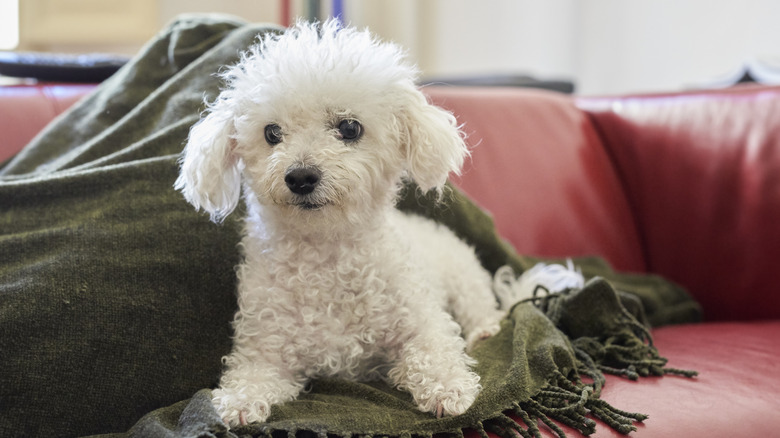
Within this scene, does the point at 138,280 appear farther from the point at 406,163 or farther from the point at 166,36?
the point at 166,36

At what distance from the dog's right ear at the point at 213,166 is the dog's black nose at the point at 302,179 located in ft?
0.48

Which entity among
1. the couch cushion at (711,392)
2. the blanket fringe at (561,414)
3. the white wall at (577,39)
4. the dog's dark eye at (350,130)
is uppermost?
the dog's dark eye at (350,130)

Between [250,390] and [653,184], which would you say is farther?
[653,184]

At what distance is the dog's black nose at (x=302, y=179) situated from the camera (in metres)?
1.15

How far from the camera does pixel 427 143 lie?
1224 millimetres

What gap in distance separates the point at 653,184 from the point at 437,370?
4.00 ft

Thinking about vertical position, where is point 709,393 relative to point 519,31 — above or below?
A: below

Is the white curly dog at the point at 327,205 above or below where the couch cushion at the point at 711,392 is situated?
above

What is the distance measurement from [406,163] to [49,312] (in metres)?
0.63

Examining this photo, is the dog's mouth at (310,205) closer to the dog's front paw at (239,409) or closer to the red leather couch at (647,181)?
the dog's front paw at (239,409)

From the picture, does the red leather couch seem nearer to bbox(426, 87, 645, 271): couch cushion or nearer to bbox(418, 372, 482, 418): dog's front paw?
bbox(426, 87, 645, 271): couch cushion

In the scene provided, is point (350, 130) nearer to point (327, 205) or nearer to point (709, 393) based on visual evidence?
point (327, 205)

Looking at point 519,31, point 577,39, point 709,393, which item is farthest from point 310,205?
point 577,39

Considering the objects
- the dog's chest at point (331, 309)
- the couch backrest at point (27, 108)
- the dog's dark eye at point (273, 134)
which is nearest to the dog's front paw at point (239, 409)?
the dog's chest at point (331, 309)
